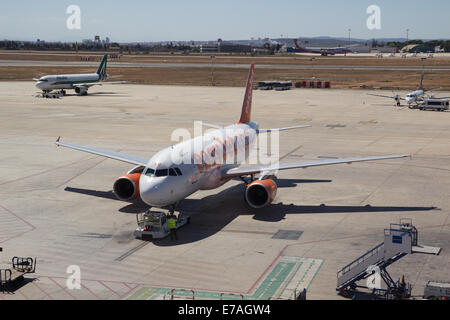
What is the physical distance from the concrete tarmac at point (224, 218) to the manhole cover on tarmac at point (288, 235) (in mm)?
56

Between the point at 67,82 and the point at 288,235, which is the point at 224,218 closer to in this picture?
the point at 288,235

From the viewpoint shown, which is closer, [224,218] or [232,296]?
[232,296]

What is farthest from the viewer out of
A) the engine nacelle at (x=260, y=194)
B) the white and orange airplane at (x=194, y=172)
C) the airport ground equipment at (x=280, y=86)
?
the airport ground equipment at (x=280, y=86)

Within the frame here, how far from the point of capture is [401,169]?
4628cm

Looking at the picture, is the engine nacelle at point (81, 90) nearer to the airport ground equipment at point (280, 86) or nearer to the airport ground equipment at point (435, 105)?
the airport ground equipment at point (280, 86)

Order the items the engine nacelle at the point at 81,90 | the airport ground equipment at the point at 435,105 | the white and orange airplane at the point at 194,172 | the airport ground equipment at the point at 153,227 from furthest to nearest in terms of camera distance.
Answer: the engine nacelle at the point at 81,90 → the airport ground equipment at the point at 435,105 → the white and orange airplane at the point at 194,172 → the airport ground equipment at the point at 153,227

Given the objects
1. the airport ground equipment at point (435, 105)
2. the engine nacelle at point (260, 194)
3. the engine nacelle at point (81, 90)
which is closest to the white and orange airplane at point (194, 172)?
the engine nacelle at point (260, 194)

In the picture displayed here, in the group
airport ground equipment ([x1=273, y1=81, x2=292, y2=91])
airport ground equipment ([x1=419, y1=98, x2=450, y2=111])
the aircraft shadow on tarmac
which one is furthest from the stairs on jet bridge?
airport ground equipment ([x1=273, y1=81, x2=292, y2=91])

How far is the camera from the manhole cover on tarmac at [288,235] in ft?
99.1

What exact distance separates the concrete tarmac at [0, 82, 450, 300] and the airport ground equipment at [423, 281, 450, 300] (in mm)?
1598

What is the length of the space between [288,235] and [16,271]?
1430 centimetres

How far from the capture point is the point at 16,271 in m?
24.5

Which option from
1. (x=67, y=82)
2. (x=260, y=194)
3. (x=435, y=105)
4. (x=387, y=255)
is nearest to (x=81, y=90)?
(x=67, y=82)
